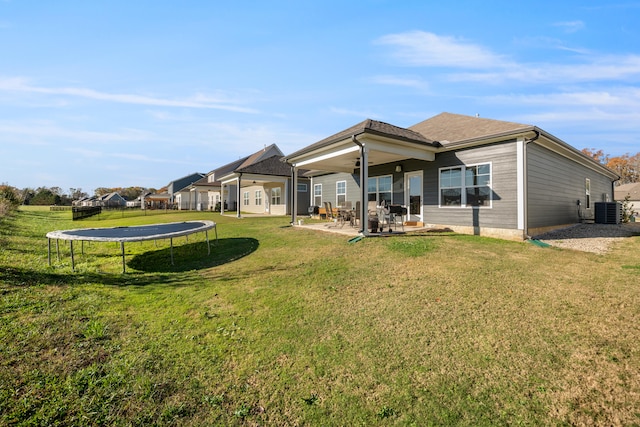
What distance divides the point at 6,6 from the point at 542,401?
35.0ft

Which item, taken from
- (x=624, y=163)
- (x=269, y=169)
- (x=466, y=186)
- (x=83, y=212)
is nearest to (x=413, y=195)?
(x=466, y=186)

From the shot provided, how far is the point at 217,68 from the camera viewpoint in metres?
9.23

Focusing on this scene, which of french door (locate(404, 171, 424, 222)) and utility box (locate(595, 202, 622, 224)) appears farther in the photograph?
utility box (locate(595, 202, 622, 224))

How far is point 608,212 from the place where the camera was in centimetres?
1377

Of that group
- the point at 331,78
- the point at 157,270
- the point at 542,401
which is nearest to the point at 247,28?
the point at 331,78

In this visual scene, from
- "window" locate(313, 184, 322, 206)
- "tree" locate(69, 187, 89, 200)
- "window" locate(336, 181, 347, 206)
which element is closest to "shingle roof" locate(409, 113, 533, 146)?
"window" locate(336, 181, 347, 206)

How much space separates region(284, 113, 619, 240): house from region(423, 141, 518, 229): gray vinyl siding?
0.09ft

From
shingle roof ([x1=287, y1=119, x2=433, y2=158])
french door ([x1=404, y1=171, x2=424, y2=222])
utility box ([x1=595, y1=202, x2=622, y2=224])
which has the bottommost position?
utility box ([x1=595, y1=202, x2=622, y2=224])

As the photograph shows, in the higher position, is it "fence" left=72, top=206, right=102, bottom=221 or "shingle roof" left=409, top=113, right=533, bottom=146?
"shingle roof" left=409, top=113, right=533, bottom=146

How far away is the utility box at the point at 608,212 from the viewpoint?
44.6ft

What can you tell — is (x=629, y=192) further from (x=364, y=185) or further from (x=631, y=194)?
(x=364, y=185)

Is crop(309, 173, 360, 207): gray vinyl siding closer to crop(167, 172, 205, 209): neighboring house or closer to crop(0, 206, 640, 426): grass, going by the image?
crop(0, 206, 640, 426): grass

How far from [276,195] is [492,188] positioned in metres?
17.3

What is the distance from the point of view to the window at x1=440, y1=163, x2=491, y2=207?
9570 millimetres
